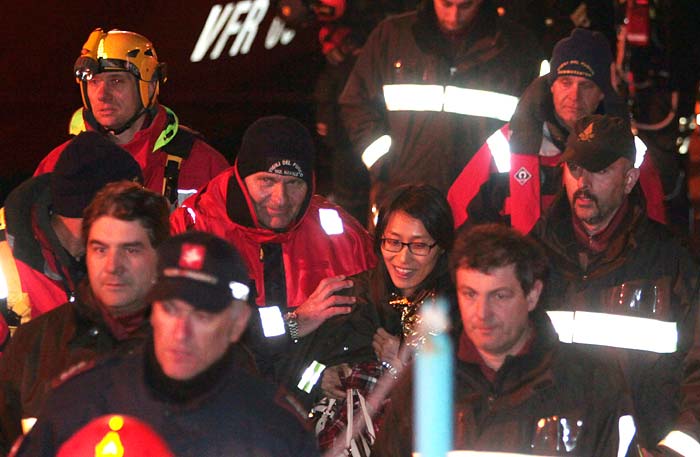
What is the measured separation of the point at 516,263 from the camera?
5.31m

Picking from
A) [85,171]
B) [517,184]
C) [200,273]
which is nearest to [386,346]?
[85,171]

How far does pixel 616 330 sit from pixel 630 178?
26.6 inches

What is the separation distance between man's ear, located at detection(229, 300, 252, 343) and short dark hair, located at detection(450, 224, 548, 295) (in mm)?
983

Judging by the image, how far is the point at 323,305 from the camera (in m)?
6.19

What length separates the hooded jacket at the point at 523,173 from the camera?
23.4ft

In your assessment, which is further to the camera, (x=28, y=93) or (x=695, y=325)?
(x=28, y=93)

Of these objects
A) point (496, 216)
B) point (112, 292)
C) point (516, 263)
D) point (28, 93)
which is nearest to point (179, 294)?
point (112, 292)

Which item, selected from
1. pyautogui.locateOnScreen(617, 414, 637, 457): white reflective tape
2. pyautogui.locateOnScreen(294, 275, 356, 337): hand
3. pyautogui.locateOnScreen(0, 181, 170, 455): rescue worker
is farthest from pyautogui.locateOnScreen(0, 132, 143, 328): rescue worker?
pyautogui.locateOnScreen(617, 414, 637, 457): white reflective tape

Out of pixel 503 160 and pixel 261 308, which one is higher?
pixel 503 160

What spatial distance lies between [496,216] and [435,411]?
242 cm

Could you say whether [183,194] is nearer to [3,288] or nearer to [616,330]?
[3,288]

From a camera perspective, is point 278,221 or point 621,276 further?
point 278,221

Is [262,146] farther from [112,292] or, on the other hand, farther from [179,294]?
[179,294]

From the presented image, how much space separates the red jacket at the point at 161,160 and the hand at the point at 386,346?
6.23 ft
